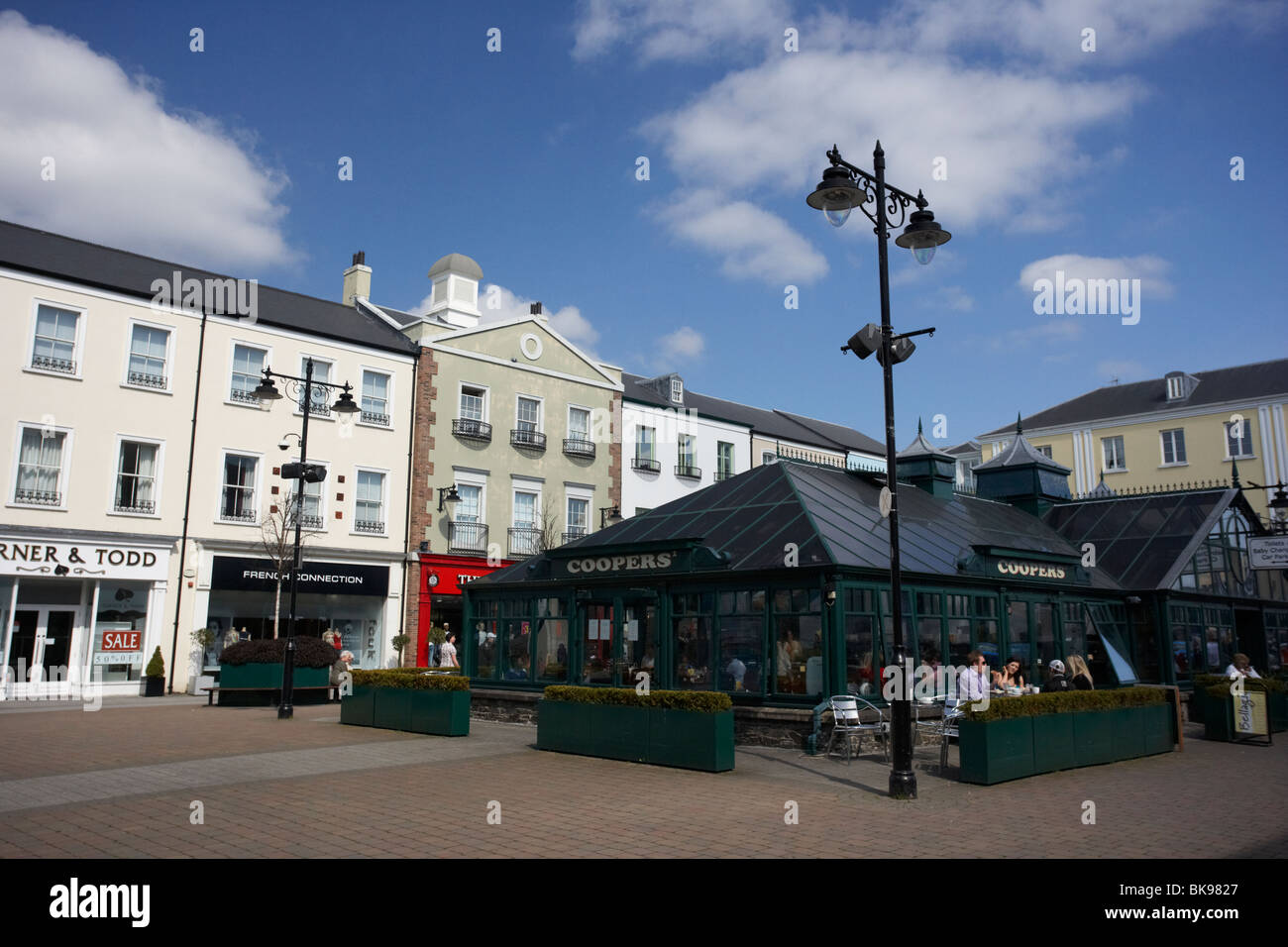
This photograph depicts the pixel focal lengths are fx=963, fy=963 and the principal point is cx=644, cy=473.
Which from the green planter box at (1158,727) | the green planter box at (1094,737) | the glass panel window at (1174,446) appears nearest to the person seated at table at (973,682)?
the green planter box at (1094,737)

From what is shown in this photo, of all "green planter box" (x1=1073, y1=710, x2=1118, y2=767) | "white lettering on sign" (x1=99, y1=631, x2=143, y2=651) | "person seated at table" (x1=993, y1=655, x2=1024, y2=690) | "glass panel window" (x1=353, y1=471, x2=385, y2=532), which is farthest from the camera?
"glass panel window" (x1=353, y1=471, x2=385, y2=532)

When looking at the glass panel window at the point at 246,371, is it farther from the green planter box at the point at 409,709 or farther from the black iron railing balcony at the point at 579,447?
the green planter box at the point at 409,709

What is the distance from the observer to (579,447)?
124ft

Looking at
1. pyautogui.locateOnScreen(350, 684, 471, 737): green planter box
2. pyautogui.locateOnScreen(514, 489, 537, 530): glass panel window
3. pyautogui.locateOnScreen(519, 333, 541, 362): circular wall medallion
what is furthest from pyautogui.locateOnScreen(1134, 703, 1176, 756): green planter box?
pyautogui.locateOnScreen(519, 333, 541, 362): circular wall medallion

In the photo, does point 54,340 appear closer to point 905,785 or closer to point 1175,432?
point 905,785

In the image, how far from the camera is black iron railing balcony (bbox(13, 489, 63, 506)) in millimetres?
25156

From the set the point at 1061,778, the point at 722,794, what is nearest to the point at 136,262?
the point at 722,794

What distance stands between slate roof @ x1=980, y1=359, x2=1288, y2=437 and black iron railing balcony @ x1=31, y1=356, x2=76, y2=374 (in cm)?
4375

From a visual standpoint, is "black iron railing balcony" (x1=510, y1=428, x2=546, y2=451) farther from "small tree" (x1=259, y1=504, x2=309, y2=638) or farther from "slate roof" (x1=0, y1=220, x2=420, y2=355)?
"small tree" (x1=259, y1=504, x2=309, y2=638)

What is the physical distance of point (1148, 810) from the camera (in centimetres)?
1111

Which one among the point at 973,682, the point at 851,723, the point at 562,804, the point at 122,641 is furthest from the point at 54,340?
the point at 973,682

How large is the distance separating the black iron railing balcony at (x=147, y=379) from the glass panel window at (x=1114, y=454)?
43.9 metres
